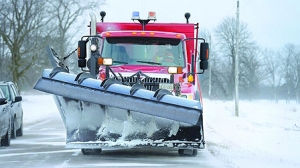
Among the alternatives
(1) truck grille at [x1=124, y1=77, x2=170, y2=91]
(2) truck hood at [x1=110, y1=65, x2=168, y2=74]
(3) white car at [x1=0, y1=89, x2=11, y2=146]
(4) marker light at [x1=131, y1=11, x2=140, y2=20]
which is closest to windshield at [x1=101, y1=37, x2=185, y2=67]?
(2) truck hood at [x1=110, y1=65, x2=168, y2=74]

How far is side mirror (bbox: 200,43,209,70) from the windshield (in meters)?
0.37

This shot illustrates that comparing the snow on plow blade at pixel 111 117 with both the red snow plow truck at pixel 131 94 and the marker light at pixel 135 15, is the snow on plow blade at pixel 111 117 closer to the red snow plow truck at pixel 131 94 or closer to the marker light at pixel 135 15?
the red snow plow truck at pixel 131 94

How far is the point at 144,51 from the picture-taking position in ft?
39.1

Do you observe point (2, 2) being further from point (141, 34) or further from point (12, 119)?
point (141, 34)

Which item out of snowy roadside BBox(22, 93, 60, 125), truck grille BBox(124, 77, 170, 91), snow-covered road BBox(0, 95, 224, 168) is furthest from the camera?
snowy roadside BBox(22, 93, 60, 125)

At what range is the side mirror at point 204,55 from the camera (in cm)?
1185

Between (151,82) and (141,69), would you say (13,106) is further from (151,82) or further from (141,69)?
(151,82)

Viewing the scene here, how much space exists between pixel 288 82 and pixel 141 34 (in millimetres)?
80984

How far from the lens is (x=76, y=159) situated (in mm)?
10719

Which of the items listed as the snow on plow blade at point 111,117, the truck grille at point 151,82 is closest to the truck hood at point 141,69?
the truck grille at point 151,82

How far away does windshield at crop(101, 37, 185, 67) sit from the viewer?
11797 mm

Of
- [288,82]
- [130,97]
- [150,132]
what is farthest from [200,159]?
[288,82]

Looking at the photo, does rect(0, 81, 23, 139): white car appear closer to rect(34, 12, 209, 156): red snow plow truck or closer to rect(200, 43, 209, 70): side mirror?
rect(34, 12, 209, 156): red snow plow truck

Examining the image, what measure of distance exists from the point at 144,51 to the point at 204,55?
3.88 ft
